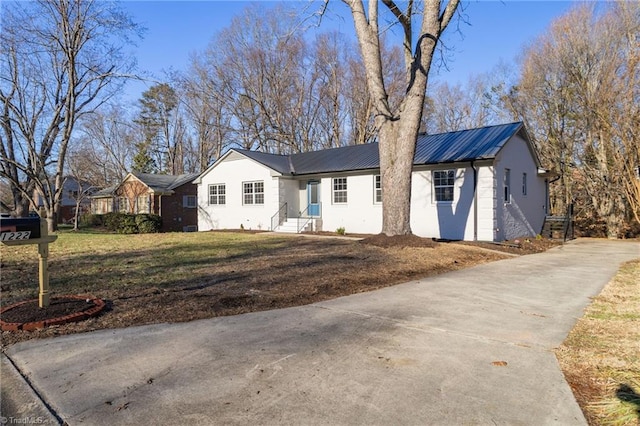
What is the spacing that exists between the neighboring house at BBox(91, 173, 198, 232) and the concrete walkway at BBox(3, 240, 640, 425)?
27.7m

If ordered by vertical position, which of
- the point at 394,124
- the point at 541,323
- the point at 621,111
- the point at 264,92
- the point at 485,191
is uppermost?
the point at 264,92

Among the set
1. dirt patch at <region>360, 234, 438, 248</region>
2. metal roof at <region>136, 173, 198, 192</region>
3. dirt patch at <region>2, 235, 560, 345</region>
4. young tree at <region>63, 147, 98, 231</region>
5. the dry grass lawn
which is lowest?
the dry grass lawn

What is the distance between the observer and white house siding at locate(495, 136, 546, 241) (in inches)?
627

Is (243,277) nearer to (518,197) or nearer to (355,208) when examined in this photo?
(355,208)

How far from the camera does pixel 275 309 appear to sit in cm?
548

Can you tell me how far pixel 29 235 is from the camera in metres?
4.28

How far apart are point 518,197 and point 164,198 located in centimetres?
2465

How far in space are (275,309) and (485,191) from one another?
1209cm

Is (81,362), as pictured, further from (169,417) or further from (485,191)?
(485,191)

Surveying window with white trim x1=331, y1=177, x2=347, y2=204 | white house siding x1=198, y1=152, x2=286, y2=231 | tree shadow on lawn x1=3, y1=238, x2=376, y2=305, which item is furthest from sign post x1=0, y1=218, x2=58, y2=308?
white house siding x1=198, y1=152, x2=286, y2=231

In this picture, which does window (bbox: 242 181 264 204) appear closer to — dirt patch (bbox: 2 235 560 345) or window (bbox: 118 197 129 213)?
dirt patch (bbox: 2 235 560 345)

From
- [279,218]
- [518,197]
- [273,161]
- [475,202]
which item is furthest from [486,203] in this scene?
[273,161]

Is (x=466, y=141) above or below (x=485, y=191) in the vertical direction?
above

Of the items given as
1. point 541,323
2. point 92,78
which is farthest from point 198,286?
point 92,78
